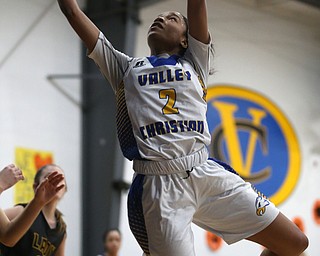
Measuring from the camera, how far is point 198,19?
12.6 feet

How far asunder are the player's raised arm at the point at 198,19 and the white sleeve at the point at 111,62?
42 centimetres

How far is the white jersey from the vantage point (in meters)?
3.75

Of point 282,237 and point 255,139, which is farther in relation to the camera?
point 255,139

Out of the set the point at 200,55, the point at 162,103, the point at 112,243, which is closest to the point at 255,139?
the point at 112,243

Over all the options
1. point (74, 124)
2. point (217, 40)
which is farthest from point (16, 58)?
point (217, 40)

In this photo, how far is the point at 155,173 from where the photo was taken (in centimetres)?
374

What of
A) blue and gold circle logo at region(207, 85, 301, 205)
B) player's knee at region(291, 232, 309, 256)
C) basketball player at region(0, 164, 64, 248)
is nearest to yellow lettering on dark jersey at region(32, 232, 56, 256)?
basketball player at region(0, 164, 64, 248)

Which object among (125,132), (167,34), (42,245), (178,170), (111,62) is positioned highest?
(167,34)

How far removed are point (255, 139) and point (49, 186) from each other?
30.7 ft

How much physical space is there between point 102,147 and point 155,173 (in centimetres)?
805

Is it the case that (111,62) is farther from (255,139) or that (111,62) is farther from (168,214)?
(255,139)

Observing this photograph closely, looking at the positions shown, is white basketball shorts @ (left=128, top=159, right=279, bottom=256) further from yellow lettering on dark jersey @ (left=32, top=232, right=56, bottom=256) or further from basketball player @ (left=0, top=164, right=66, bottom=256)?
yellow lettering on dark jersey @ (left=32, top=232, right=56, bottom=256)

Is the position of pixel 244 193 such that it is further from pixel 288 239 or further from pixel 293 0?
pixel 293 0

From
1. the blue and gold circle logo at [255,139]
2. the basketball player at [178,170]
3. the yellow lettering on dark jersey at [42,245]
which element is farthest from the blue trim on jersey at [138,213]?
the blue and gold circle logo at [255,139]
